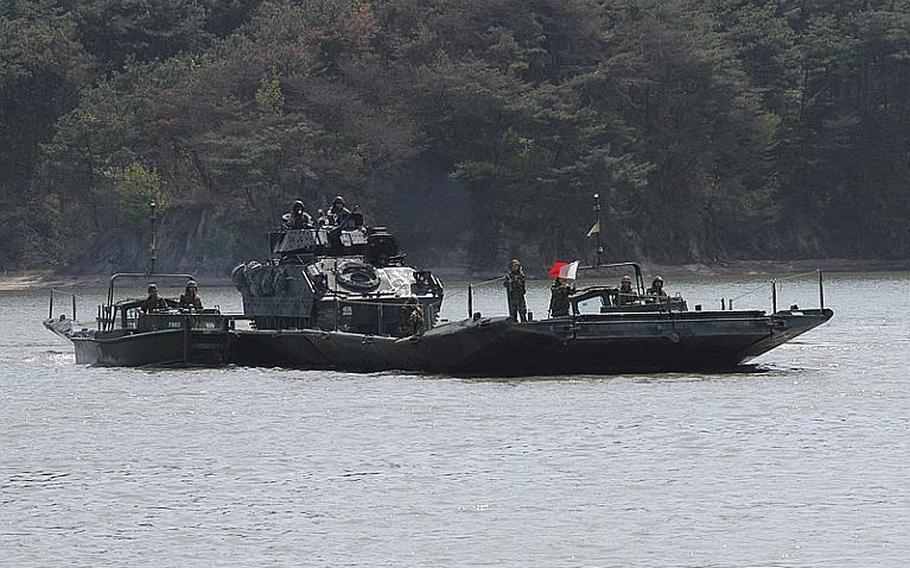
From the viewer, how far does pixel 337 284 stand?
4828 cm

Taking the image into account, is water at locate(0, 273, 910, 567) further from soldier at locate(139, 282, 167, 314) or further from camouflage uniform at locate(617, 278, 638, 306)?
soldier at locate(139, 282, 167, 314)

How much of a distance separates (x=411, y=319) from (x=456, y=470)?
15318 mm

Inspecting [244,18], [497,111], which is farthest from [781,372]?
[244,18]

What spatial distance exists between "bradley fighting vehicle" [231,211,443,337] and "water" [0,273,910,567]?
82.0 inches

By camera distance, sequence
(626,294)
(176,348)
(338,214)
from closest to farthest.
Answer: (626,294)
(176,348)
(338,214)

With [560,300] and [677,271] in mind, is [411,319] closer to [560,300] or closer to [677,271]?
[560,300]

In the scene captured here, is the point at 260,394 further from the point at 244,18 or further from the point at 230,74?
the point at 244,18

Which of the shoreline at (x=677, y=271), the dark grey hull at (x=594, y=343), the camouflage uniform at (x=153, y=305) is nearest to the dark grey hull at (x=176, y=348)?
the camouflage uniform at (x=153, y=305)

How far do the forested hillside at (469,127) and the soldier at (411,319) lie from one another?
6190cm

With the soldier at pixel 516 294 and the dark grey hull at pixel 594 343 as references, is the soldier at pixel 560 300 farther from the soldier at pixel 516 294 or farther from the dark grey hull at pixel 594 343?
the dark grey hull at pixel 594 343

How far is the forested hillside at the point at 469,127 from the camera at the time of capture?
11144 centimetres

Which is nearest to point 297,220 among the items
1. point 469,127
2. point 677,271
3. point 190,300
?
point 190,300

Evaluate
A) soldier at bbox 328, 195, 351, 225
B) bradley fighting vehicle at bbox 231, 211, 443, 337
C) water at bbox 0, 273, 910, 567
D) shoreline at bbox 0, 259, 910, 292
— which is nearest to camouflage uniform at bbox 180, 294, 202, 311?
bradley fighting vehicle at bbox 231, 211, 443, 337

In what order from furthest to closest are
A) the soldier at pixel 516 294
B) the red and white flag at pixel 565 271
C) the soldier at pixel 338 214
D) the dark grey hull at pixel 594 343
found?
the soldier at pixel 338 214 < the soldier at pixel 516 294 < the red and white flag at pixel 565 271 < the dark grey hull at pixel 594 343
